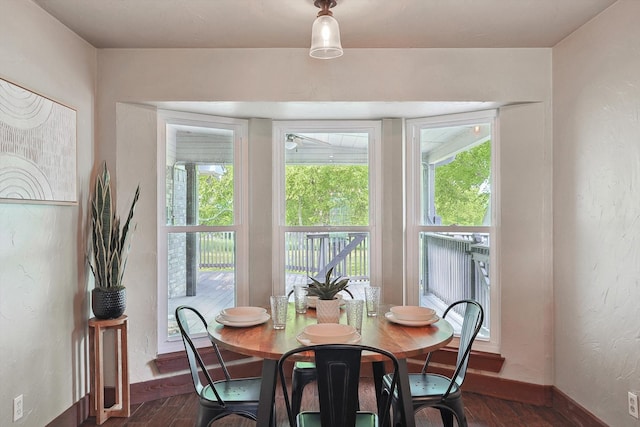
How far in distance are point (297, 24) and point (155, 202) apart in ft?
5.07

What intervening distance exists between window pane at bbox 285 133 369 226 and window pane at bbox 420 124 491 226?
19.5 inches

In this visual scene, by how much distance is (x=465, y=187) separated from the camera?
3.20m

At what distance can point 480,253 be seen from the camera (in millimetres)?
3158

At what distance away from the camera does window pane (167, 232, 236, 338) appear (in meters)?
3.13

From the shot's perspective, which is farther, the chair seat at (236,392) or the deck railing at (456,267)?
the deck railing at (456,267)

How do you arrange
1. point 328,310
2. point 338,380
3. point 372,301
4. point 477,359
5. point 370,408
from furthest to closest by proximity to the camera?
1. point 477,359
2. point 370,408
3. point 372,301
4. point 328,310
5. point 338,380

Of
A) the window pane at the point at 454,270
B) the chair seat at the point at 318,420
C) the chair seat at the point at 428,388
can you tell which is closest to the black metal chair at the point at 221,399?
the chair seat at the point at 318,420

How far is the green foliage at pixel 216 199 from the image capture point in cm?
324

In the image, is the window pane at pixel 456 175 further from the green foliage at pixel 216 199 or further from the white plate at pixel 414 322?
the green foliage at pixel 216 199

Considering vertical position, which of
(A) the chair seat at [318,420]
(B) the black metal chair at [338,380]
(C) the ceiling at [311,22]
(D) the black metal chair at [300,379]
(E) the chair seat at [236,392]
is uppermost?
(C) the ceiling at [311,22]

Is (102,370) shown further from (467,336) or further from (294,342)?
(467,336)

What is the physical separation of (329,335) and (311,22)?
1789 mm

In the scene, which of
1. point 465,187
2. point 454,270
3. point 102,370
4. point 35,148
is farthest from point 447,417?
point 35,148

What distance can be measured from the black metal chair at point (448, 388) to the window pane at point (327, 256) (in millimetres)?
1246
